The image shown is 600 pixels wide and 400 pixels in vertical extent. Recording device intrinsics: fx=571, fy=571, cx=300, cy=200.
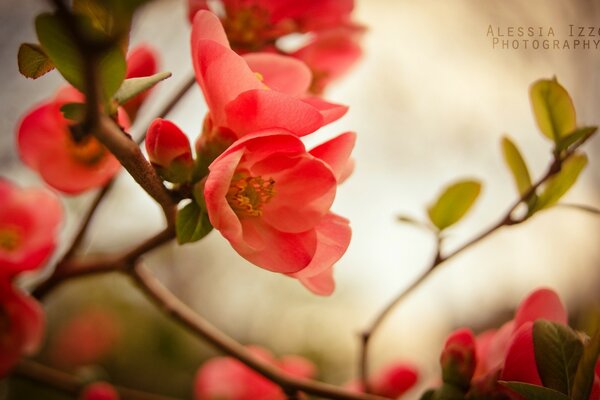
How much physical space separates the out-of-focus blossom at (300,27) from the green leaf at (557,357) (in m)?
0.30

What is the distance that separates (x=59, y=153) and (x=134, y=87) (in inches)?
7.9

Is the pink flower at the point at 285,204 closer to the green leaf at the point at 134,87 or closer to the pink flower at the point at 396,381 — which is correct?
the green leaf at the point at 134,87

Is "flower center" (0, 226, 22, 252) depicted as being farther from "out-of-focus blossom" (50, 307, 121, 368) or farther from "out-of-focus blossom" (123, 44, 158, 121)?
"out-of-focus blossom" (50, 307, 121, 368)

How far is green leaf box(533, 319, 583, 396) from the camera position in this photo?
30 cm

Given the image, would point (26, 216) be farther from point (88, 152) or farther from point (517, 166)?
point (517, 166)

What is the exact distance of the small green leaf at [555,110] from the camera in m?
0.40

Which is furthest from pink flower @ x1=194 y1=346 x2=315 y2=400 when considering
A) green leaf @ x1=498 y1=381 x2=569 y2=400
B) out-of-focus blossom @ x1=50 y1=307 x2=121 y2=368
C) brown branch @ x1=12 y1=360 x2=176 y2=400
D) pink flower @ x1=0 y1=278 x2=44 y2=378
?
A: out-of-focus blossom @ x1=50 y1=307 x2=121 y2=368

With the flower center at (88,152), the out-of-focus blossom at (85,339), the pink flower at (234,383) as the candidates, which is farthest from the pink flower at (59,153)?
the out-of-focus blossom at (85,339)

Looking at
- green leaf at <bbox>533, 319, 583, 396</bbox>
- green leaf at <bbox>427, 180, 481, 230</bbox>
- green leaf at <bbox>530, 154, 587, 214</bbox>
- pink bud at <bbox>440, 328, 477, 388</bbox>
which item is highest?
green leaf at <bbox>530, 154, 587, 214</bbox>

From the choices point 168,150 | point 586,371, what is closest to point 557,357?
point 586,371

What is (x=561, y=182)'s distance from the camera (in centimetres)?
39

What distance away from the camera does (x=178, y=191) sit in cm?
28

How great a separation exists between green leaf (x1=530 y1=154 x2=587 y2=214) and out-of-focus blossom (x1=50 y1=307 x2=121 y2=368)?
1179 mm

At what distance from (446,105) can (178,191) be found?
1975mm
